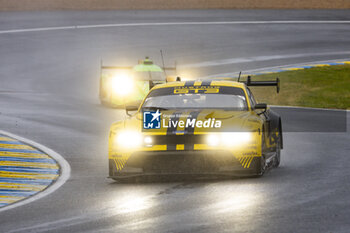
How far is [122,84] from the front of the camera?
23594 mm

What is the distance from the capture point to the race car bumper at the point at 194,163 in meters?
11.0

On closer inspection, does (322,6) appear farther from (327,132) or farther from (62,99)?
(327,132)

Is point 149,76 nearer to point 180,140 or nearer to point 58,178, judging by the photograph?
point 58,178

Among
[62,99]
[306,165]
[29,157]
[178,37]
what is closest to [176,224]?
[306,165]

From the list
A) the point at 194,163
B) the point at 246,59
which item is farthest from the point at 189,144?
the point at 246,59

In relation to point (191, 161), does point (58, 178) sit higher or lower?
lower

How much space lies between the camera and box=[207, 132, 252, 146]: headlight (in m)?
11.0

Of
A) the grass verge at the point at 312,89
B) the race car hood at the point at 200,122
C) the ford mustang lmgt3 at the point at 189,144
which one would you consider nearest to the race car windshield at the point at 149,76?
the grass verge at the point at 312,89

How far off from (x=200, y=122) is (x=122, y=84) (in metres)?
12.6

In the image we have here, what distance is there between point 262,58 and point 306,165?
2432 cm

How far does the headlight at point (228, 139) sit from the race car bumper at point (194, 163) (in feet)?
0.38

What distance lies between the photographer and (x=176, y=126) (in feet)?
36.6

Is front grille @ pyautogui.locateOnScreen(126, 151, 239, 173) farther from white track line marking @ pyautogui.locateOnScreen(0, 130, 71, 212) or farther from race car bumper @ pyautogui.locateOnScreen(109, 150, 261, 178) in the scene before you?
white track line marking @ pyautogui.locateOnScreen(0, 130, 71, 212)

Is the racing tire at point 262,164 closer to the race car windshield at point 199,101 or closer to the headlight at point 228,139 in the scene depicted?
the headlight at point 228,139
